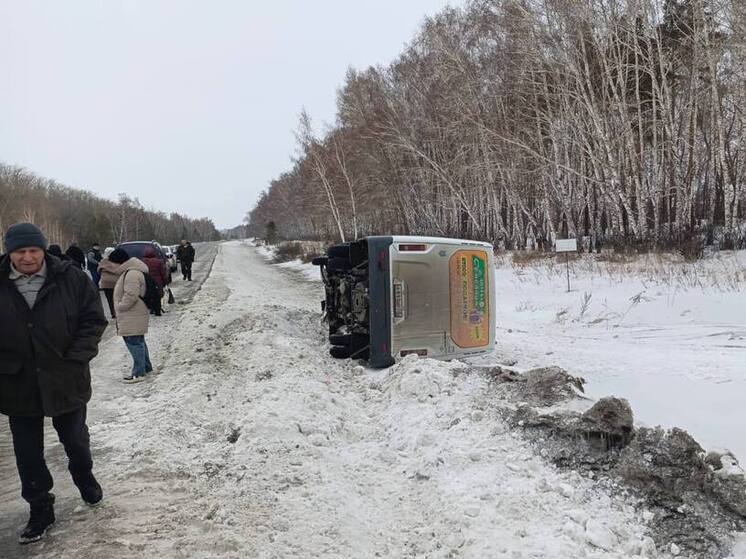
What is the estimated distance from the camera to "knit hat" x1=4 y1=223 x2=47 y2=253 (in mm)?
2859

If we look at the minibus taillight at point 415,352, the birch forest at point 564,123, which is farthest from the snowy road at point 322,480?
the birch forest at point 564,123

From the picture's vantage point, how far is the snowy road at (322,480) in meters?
2.68

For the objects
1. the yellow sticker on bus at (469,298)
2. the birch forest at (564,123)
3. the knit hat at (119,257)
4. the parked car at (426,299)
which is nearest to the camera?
the parked car at (426,299)

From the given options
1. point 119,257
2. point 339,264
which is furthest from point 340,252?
point 119,257

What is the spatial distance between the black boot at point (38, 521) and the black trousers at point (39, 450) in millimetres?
34

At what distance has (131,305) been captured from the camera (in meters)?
6.30

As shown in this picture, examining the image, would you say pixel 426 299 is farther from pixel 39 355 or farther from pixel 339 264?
pixel 39 355

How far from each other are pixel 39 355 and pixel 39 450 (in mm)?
619

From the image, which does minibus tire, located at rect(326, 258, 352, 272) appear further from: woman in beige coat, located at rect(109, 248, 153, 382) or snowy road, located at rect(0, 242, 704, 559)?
woman in beige coat, located at rect(109, 248, 153, 382)

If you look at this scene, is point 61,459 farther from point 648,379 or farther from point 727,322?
point 727,322

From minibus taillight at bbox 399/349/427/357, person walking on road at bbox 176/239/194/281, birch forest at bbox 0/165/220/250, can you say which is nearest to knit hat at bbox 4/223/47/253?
minibus taillight at bbox 399/349/427/357

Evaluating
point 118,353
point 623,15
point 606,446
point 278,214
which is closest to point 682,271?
point 606,446

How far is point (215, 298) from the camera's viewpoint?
13.3 meters

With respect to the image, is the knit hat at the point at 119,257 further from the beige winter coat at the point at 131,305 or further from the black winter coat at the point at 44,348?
the black winter coat at the point at 44,348
